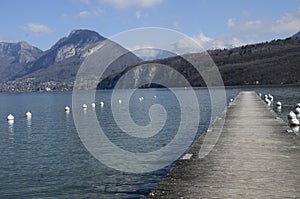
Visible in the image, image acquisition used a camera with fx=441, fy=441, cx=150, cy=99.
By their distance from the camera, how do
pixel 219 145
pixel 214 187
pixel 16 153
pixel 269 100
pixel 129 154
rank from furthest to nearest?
pixel 269 100, pixel 16 153, pixel 129 154, pixel 219 145, pixel 214 187

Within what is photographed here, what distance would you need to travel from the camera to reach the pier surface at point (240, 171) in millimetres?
13438

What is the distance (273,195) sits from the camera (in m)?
12.7

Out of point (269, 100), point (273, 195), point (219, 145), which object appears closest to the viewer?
point (273, 195)

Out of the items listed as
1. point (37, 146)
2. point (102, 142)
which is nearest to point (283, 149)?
point (102, 142)

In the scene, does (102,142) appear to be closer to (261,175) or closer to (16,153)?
(16,153)

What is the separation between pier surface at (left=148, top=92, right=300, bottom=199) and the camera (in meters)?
13.4

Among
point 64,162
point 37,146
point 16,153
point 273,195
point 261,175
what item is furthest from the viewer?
point 37,146

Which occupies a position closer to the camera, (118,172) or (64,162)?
(118,172)

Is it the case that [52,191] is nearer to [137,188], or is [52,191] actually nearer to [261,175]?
[137,188]

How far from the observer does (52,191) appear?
18406mm

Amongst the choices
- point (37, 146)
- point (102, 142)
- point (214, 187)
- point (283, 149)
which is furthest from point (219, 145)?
point (37, 146)

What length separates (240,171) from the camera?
1628cm

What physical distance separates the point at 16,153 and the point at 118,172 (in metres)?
10.6

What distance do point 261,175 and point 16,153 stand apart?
1899 cm
